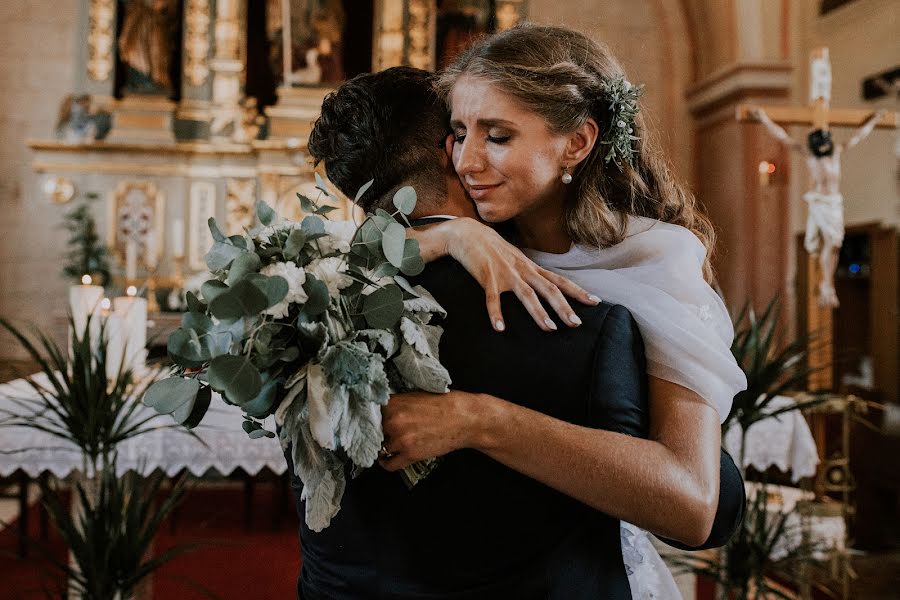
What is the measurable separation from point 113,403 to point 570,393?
2054mm

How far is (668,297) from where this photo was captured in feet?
4.99

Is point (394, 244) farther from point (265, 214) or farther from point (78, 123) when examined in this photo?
point (78, 123)

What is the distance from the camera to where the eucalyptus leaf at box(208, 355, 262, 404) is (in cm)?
123

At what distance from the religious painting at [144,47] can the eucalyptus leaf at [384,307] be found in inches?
371

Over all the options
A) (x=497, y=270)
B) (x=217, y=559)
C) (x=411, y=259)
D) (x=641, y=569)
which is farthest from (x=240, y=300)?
(x=217, y=559)

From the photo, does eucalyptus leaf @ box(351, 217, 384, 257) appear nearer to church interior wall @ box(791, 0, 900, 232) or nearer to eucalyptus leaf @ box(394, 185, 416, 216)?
eucalyptus leaf @ box(394, 185, 416, 216)

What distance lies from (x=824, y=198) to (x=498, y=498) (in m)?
5.76

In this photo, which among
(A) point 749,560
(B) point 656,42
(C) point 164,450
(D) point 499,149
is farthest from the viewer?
(B) point 656,42

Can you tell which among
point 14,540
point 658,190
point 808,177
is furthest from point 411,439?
point 808,177

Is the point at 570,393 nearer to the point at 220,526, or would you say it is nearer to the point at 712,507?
the point at 712,507

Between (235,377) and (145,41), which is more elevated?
(145,41)

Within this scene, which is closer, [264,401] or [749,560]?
[264,401]

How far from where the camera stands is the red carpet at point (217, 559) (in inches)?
193

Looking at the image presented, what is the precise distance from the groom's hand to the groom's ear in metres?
0.55
